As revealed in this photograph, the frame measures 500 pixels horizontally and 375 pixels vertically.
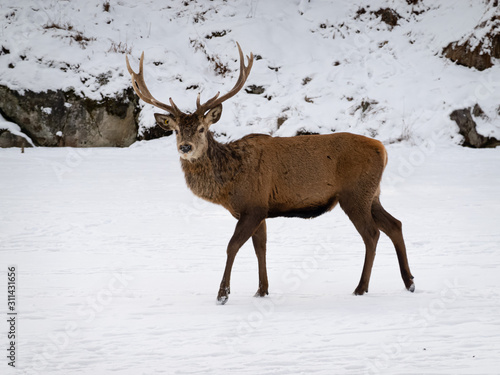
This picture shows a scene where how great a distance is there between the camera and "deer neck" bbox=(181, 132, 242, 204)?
6070mm

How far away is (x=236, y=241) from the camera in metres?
5.78

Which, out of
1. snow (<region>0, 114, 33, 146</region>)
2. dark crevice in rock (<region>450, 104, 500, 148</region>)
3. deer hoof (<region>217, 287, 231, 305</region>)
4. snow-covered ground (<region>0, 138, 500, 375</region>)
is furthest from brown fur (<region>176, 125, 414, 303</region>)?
snow (<region>0, 114, 33, 146</region>)

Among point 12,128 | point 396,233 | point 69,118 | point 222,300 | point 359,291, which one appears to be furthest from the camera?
point 69,118

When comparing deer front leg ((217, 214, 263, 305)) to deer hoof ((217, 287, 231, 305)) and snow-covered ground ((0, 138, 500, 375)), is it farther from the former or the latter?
snow-covered ground ((0, 138, 500, 375))

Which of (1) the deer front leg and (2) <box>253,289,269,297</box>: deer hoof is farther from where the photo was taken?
(2) <box>253,289,269,297</box>: deer hoof

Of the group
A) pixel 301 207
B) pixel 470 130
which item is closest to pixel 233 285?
pixel 301 207

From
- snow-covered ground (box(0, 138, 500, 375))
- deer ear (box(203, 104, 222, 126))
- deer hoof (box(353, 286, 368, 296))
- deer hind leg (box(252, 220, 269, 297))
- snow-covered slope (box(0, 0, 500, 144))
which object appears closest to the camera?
snow-covered ground (box(0, 138, 500, 375))

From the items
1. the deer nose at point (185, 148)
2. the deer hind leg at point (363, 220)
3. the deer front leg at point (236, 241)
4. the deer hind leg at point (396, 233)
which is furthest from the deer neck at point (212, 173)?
the deer hind leg at point (396, 233)

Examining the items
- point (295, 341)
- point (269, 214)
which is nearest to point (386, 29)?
point (269, 214)

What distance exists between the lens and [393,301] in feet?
18.3

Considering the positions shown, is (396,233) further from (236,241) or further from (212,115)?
(212,115)

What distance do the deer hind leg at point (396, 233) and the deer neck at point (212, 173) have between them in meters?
1.49

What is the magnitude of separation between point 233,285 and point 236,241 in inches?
32.7

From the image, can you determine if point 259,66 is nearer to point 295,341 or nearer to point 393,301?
point 393,301
